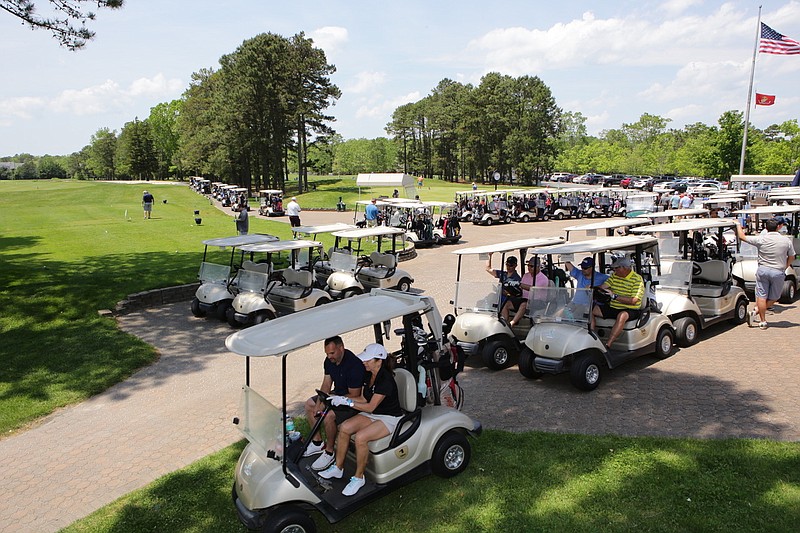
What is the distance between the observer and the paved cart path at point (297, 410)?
5898mm

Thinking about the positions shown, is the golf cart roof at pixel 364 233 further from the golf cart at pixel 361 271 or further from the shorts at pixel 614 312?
the shorts at pixel 614 312

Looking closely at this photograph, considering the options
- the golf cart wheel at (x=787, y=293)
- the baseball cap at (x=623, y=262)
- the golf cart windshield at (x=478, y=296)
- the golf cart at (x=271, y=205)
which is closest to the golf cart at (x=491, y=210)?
the golf cart at (x=271, y=205)

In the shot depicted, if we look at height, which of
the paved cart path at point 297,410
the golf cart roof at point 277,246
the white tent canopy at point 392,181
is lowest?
the paved cart path at point 297,410

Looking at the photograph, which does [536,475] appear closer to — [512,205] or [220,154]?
[512,205]

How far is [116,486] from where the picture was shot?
19.0 feet

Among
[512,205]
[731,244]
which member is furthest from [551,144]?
[731,244]

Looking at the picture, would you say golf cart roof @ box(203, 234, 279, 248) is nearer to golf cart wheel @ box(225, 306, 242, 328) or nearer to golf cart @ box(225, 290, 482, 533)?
golf cart wheel @ box(225, 306, 242, 328)

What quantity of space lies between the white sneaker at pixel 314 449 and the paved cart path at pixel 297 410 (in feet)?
6.30

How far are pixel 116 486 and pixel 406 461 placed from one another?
3.21 m

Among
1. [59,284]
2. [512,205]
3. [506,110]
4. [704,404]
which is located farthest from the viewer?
[506,110]

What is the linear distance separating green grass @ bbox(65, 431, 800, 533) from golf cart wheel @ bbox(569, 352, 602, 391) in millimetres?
1388

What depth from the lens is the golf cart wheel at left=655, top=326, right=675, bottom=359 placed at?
328 inches

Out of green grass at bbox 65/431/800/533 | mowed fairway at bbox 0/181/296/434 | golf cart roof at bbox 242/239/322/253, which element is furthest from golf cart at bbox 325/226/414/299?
green grass at bbox 65/431/800/533

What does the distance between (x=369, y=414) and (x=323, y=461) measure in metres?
0.58
